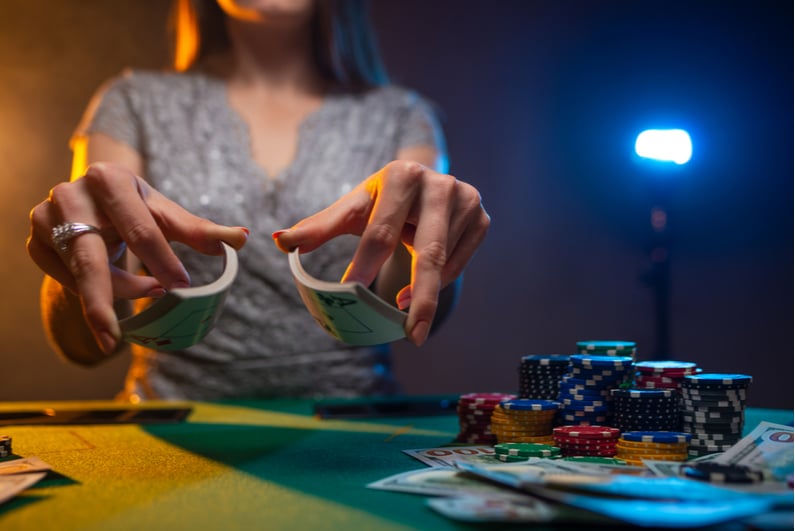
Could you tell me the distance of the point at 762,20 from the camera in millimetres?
5309

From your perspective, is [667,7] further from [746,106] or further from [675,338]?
[675,338]

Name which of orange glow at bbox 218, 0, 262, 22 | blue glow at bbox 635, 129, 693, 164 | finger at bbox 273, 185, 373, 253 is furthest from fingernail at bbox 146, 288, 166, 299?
blue glow at bbox 635, 129, 693, 164

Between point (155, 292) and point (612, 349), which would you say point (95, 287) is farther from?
point (612, 349)

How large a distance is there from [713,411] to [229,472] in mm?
821

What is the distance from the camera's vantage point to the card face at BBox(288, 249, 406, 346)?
4.04 feet

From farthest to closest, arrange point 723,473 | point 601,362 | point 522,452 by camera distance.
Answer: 1. point 601,362
2. point 522,452
3. point 723,473

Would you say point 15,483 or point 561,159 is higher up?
point 561,159

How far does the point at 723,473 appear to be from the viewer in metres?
1.06

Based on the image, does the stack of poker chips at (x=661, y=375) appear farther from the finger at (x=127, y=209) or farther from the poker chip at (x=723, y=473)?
the finger at (x=127, y=209)

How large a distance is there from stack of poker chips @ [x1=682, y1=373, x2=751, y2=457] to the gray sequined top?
57.8 inches

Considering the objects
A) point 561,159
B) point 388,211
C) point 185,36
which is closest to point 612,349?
point 388,211

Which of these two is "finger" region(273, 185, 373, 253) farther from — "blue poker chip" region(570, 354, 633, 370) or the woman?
the woman

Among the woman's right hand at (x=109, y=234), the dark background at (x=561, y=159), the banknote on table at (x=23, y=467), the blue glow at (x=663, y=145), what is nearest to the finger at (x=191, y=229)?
the woman's right hand at (x=109, y=234)

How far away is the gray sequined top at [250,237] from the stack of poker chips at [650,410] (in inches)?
55.9
